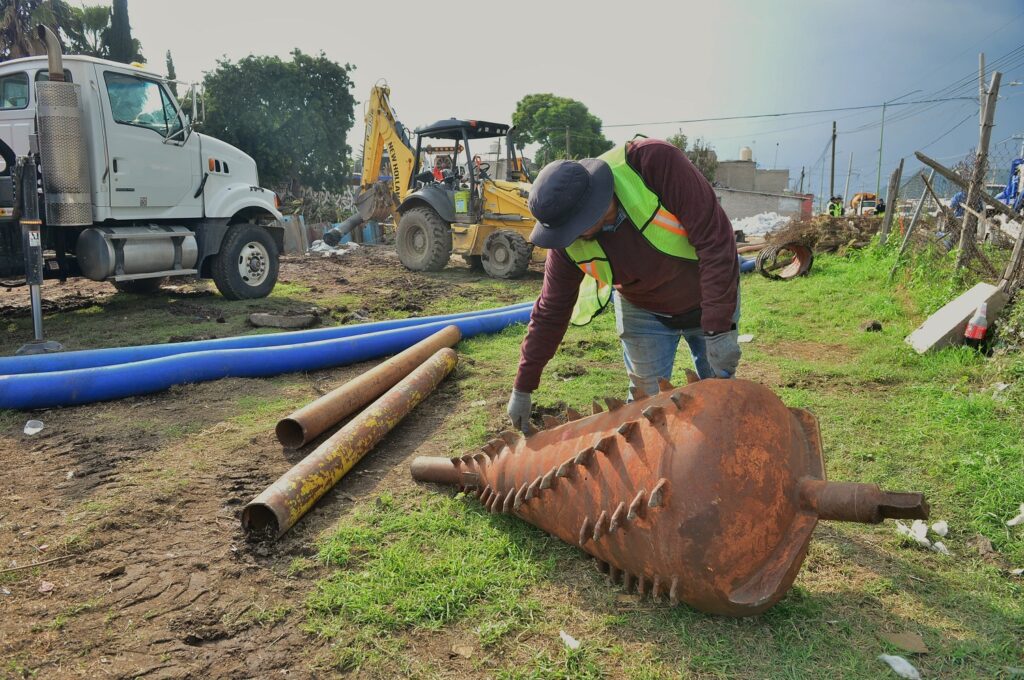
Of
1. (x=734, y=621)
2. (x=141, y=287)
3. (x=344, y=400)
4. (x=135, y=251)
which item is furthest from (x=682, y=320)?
(x=141, y=287)

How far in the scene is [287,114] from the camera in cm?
2127

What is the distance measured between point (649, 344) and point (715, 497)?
1.20 meters

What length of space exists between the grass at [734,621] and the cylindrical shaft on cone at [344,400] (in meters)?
0.58

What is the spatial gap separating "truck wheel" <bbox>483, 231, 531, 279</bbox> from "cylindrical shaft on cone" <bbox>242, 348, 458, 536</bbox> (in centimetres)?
615

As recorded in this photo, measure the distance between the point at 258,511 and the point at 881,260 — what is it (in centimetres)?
967

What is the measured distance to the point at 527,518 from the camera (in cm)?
274

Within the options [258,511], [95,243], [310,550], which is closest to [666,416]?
[310,550]

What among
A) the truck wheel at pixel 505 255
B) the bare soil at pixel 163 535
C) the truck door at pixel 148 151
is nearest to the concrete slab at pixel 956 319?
the bare soil at pixel 163 535

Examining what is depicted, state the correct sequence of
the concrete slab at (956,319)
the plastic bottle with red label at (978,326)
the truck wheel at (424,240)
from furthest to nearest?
the truck wheel at (424,240) → the concrete slab at (956,319) → the plastic bottle with red label at (978,326)

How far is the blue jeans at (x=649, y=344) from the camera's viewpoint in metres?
2.96

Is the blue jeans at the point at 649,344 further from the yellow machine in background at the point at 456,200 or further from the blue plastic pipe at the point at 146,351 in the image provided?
the yellow machine in background at the point at 456,200

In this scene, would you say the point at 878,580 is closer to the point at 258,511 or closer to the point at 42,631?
the point at 258,511

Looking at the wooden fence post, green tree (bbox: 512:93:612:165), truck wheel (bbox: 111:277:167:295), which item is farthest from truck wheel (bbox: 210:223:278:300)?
green tree (bbox: 512:93:612:165)

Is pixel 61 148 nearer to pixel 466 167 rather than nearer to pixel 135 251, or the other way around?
pixel 135 251
